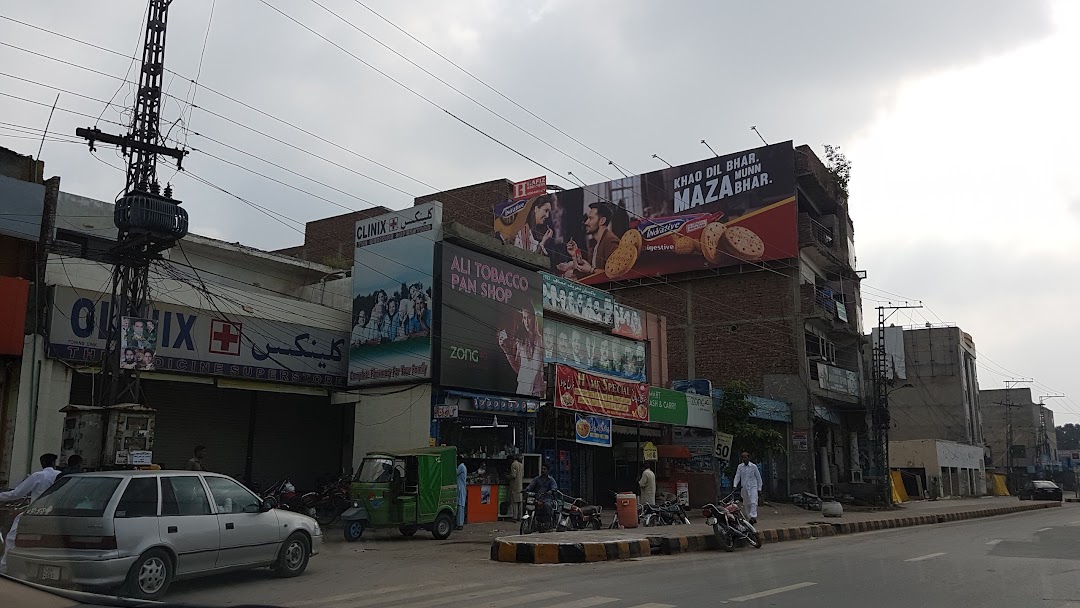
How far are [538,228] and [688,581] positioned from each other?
34.3 meters

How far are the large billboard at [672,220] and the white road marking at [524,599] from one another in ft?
97.9

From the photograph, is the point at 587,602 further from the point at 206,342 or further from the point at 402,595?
the point at 206,342

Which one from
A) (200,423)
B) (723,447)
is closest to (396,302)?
(200,423)

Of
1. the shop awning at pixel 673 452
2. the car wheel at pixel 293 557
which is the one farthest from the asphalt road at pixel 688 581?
the shop awning at pixel 673 452

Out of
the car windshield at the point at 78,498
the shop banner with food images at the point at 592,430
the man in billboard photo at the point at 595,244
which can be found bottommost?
the car windshield at the point at 78,498

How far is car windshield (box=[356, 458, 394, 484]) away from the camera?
643 inches

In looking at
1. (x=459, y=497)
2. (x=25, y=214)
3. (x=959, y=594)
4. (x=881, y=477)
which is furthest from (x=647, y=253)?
(x=959, y=594)

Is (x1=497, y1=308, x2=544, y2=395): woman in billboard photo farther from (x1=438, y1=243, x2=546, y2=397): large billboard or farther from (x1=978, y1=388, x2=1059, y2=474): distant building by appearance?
(x1=978, y1=388, x2=1059, y2=474): distant building

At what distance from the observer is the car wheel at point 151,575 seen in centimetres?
848

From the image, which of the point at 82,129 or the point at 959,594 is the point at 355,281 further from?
the point at 959,594

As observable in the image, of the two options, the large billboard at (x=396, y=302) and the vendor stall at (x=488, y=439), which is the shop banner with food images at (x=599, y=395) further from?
the large billboard at (x=396, y=302)

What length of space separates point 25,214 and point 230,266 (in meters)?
9.00

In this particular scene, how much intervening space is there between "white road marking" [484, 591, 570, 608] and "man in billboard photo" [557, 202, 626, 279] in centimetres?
3303

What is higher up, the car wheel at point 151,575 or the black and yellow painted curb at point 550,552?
the car wheel at point 151,575
